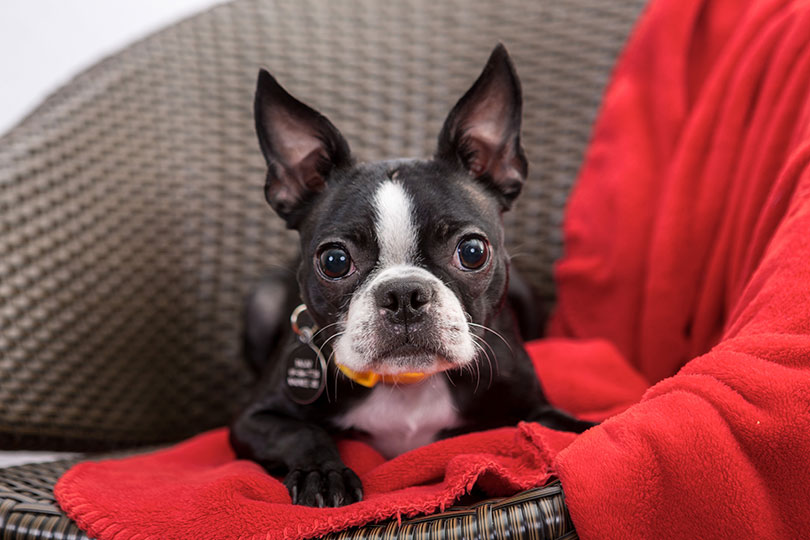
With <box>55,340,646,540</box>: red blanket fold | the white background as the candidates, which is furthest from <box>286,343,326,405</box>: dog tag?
the white background

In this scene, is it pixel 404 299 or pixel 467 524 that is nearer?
pixel 467 524

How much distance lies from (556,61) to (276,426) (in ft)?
4.41

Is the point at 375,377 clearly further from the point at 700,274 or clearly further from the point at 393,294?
the point at 700,274

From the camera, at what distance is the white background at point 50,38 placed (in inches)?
108

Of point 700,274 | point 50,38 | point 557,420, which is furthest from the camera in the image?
point 50,38

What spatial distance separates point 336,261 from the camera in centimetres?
140

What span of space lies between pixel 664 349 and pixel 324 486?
1038 mm

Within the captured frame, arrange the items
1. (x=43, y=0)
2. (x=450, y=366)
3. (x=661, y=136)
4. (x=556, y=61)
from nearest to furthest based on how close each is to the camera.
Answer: (x=450, y=366)
(x=661, y=136)
(x=556, y=61)
(x=43, y=0)

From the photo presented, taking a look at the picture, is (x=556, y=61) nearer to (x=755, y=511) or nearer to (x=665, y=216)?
(x=665, y=216)

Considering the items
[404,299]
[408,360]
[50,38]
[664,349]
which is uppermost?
[50,38]

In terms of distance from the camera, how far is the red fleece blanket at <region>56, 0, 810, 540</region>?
1097 mm

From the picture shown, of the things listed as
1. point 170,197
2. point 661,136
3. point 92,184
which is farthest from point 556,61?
point 92,184

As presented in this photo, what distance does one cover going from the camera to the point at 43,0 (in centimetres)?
276

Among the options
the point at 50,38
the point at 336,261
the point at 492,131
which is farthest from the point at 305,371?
the point at 50,38
